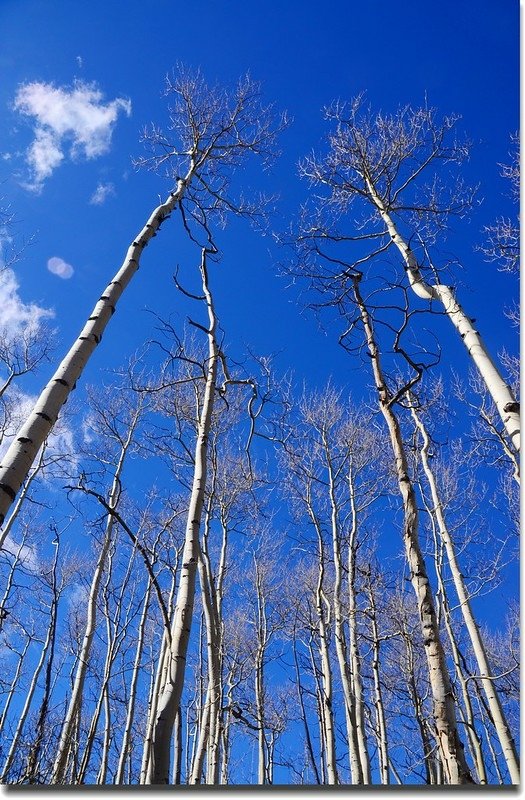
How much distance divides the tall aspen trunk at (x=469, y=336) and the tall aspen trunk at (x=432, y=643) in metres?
0.85

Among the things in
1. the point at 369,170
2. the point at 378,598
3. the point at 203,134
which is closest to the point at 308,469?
the point at 378,598

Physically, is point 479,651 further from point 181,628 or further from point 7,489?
point 7,489

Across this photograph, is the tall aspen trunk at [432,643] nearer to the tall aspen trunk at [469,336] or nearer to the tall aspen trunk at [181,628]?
the tall aspen trunk at [469,336]

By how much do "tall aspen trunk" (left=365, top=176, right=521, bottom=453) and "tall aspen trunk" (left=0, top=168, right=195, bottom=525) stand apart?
208 cm

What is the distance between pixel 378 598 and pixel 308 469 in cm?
353

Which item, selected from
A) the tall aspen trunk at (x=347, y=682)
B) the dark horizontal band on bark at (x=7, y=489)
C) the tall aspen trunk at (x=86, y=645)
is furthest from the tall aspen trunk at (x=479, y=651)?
the dark horizontal band on bark at (x=7, y=489)

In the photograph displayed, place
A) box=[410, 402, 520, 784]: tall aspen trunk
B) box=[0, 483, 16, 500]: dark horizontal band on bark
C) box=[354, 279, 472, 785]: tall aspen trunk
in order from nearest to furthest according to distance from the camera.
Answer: box=[0, 483, 16, 500]: dark horizontal band on bark < box=[354, 279, 472, 785]: tall aspen trunk < box=[410, 402, 520, 784]: tall aspen trunk

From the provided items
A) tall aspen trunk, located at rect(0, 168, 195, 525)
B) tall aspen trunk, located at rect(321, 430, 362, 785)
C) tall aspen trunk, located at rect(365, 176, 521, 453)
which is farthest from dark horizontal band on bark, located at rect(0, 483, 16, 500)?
tall aspen trunk, located at rect(321, 430, 362, 785)

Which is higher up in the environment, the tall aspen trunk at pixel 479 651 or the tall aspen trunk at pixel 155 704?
the tall aspen trunk at pixel 479 651

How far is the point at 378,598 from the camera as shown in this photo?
10.9 m

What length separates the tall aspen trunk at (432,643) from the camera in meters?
2.17

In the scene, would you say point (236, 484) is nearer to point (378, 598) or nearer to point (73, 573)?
point (378, 598)

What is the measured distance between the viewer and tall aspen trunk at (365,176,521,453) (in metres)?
3.47

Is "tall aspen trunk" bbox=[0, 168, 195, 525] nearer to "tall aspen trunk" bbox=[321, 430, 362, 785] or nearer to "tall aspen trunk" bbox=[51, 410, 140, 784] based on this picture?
"tall aspen trunk" bbox=[51, 410, 140, 784]
